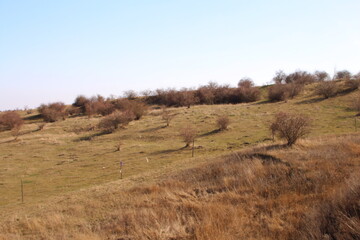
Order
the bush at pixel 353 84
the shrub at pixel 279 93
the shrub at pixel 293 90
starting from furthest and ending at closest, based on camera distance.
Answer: the shrub at pixel 293 90, the shrub at pixel 279 93, the bush at pixel 353 84

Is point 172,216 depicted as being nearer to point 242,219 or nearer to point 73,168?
point 242,219

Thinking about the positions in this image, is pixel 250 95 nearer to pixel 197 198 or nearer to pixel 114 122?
pixel 114 122

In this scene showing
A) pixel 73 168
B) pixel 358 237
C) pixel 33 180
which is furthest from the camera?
pixel 73 168

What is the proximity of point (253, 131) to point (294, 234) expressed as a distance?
880 inches

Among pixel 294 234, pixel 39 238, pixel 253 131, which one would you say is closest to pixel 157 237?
pixel 294 234

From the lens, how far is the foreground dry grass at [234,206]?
4855mm

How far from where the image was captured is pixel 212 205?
6.57 m

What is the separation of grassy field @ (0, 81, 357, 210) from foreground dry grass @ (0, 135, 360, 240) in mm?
4249

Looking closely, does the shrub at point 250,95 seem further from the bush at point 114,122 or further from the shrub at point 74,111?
the shrub at point 74,111

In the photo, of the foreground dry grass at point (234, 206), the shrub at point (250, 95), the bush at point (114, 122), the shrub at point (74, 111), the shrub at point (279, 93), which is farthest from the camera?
the shrub at point (74, 111)

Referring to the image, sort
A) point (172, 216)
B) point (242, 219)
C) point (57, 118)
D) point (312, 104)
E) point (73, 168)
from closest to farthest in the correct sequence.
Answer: point (242, 219) → point (172, 216) → point (73, 168) → point (312, 104) → point (57, 118)

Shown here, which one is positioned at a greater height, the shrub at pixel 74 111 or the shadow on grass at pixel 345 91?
the shrub at pixel 74 111

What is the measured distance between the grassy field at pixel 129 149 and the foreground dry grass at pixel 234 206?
4249 mm

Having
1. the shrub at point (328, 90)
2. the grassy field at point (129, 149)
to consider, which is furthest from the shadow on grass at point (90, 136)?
the shrub at point (328, 90)
